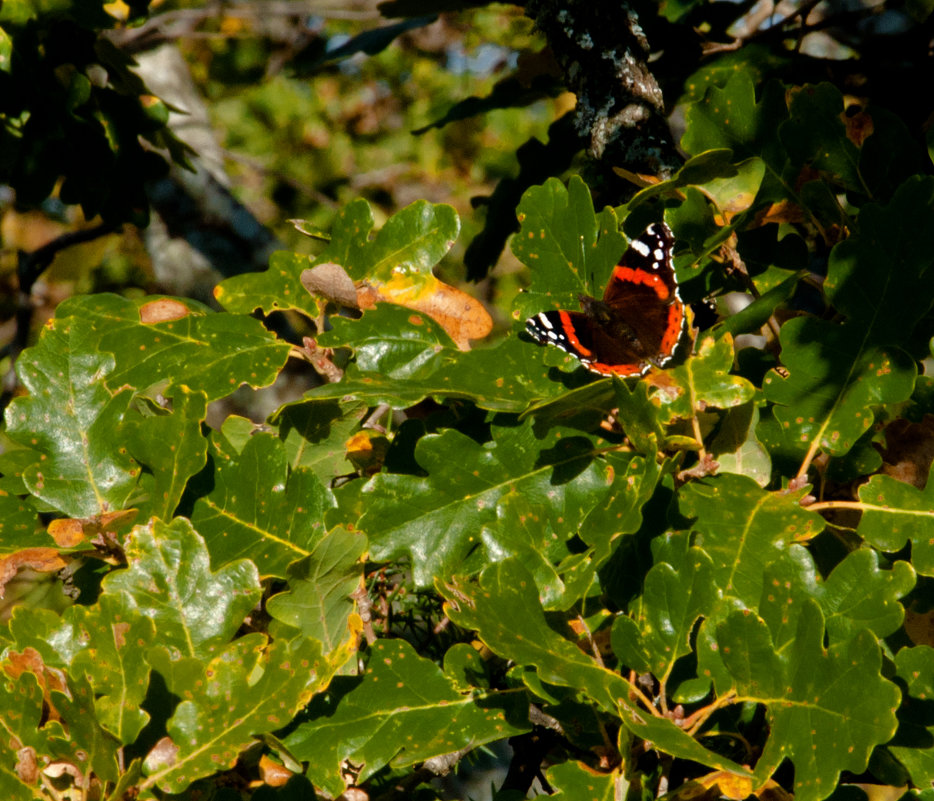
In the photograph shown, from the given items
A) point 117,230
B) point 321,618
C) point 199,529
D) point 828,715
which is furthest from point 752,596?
point 117,230

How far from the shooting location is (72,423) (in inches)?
40.9

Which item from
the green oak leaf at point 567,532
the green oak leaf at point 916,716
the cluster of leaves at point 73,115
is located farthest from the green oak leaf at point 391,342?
the cluster of leaves at point 73,115

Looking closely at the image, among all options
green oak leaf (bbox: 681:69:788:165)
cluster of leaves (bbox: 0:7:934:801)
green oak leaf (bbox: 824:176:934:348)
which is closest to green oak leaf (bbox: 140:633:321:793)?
cluster of leaves (bbox: 0:7:934:801)

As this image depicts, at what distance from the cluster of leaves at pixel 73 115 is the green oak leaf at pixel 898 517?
5.79 feet

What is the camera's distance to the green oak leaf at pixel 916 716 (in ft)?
2.61

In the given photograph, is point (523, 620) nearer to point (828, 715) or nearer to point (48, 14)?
point (828, 715)

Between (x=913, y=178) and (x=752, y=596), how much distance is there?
417mm

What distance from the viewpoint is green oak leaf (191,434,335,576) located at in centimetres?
97

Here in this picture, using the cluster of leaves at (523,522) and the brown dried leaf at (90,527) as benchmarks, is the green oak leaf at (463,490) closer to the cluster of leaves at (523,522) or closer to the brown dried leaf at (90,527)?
the cluster of leaves at (523,522)

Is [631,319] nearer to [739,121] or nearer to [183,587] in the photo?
[739,121]

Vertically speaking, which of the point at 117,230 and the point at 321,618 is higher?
the point at 321,618

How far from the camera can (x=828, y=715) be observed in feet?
2.42

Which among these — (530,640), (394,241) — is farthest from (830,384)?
(394,241)

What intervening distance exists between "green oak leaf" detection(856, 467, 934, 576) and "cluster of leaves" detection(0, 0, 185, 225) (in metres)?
1.76
